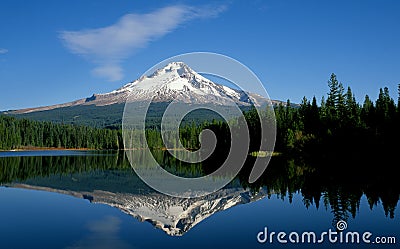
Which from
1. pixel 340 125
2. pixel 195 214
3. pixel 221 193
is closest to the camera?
pixel 195 214

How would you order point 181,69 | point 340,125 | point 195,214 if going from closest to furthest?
point 195,214
point 181,69
point 340,125

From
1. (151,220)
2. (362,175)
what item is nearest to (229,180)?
(362,175)

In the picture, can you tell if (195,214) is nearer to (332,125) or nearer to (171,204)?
(171,204)

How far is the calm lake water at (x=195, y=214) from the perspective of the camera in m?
14.5

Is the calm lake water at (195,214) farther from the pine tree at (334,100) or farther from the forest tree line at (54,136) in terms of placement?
the forest tree line at (54,136)

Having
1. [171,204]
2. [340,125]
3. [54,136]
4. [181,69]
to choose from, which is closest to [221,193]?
[171,204]

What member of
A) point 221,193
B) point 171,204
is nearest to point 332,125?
point 221,193

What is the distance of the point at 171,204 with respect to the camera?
22.1 meters

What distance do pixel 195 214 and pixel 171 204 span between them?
316cm

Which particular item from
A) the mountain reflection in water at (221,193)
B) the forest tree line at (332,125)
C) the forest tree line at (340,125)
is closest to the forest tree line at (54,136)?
the forest tree line at (332,125)

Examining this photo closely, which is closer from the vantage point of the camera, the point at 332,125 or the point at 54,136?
the point at 332,125

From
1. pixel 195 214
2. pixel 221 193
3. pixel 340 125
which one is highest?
pixel 340 125

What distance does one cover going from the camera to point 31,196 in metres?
26.0

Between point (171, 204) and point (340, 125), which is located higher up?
point (340, 125)
